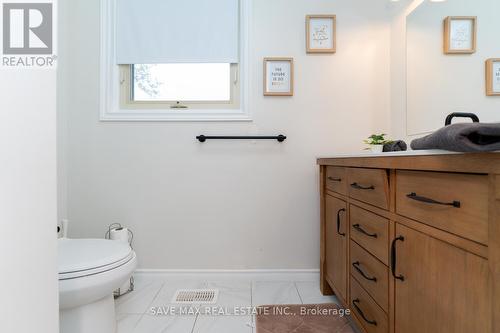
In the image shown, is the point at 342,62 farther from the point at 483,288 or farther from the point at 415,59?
the point at 483,288

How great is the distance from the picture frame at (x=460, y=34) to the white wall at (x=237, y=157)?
53 cm

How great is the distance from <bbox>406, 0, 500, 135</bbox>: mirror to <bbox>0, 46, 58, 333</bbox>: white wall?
4.91 feet

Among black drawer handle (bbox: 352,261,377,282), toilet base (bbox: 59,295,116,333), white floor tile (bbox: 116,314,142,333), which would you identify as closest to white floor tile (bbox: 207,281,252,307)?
white floor tile (bbox: 116,314,142,333)

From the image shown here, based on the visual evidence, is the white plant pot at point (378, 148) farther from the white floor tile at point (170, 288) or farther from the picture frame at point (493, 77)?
the white floor tile at point (170, 288)

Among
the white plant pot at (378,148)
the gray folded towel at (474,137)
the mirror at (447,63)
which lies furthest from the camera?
the white plant pot at (378,148)

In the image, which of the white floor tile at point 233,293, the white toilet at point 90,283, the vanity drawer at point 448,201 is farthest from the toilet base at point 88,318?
the vanity drawer at point 448,201

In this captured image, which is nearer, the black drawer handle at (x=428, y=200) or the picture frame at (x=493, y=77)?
the black drawer handle at (x=428, y=200)

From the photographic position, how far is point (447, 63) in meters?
1.23

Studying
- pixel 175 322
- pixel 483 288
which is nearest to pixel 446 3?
pixel 483 288

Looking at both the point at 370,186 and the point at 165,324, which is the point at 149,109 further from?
the point at 370,186

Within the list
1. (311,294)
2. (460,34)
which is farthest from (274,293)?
(460,34)

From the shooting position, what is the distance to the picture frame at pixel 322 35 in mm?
1724

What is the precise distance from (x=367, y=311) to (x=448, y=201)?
628 millimetres

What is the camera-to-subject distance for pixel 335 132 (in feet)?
5.76
